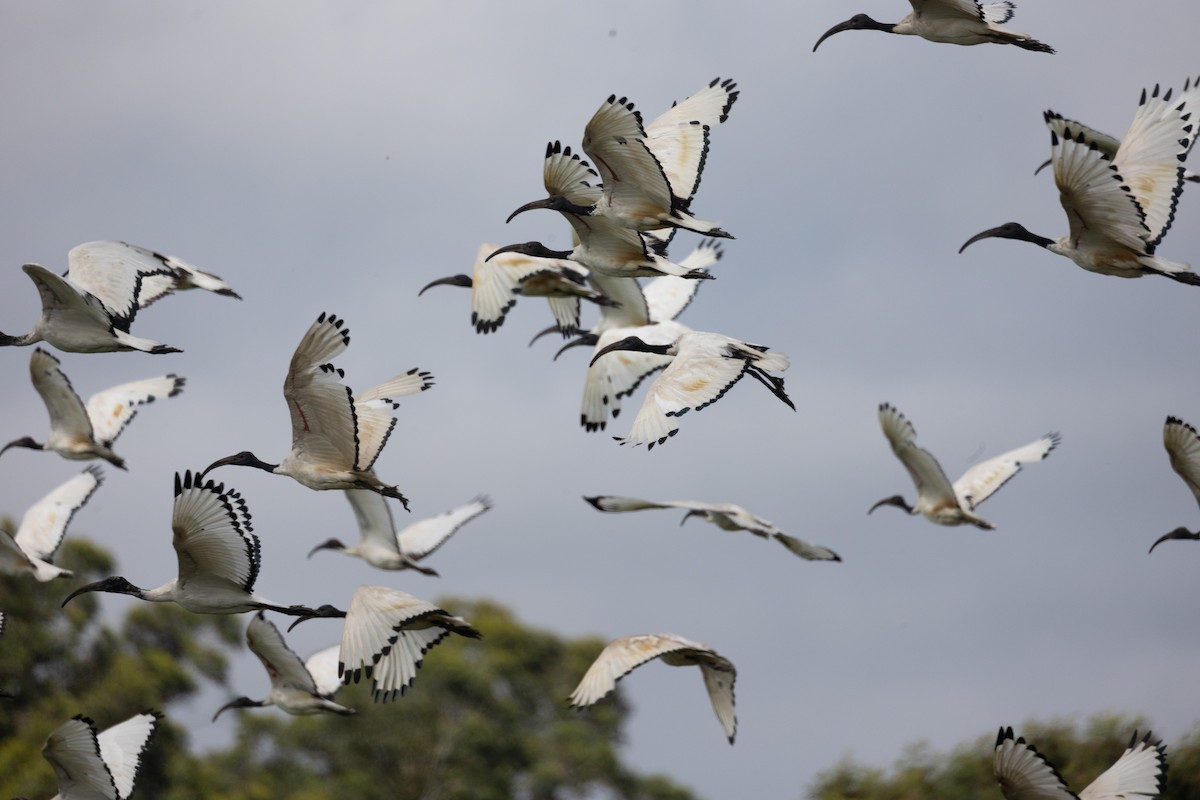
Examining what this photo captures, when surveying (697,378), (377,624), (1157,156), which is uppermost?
(1157,156)

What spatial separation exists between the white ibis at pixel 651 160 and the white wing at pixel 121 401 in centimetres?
536

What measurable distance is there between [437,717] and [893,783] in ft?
60.6

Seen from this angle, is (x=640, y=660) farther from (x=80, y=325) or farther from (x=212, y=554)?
(x=80, y=325)

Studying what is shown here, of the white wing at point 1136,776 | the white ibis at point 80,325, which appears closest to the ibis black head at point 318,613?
the white ibis at point 80,325

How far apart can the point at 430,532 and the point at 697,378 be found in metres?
5.66

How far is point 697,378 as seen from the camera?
1094cm

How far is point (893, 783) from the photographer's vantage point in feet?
61.5

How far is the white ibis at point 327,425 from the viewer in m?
11.2

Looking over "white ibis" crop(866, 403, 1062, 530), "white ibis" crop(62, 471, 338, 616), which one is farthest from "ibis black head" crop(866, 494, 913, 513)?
"white ibis" crop(62, 471, 338, 616)

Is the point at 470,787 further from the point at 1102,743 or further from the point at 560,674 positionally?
the point at 1102,743

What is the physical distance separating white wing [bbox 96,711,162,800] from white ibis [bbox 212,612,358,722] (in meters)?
0.88

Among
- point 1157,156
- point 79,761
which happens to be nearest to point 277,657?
point 79,761

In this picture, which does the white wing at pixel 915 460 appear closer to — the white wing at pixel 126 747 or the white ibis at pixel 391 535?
the white ibis at pixel 391 535

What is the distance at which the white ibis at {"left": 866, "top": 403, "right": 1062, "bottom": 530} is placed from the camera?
15.2 metres
